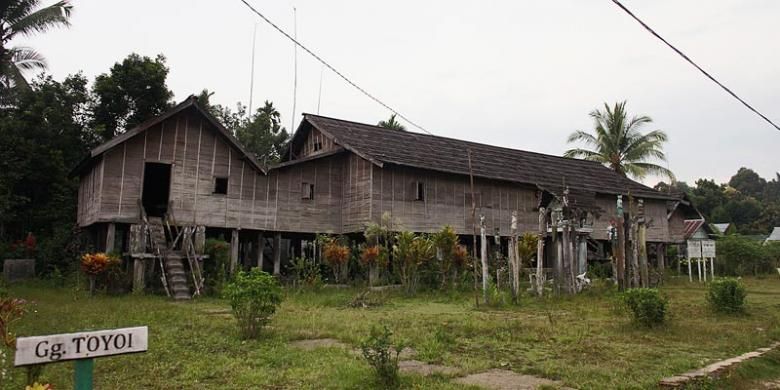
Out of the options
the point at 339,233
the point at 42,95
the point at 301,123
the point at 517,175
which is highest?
the point at 42,95

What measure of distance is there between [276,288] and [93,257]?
9294 millimetres

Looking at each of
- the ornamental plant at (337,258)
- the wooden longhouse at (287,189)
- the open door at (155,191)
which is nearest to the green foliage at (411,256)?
the ornamental plant at (337,258)

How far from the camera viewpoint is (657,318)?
10.3 metres

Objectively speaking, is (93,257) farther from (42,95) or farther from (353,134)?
(42,95)

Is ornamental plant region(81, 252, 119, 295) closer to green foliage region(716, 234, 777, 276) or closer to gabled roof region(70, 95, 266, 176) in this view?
gabled roof region(70, 95, 266, 176)

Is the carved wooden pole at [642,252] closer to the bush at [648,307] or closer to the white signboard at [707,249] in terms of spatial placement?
the bush at [648,307]

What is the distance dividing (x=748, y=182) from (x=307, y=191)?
83681 millimetres

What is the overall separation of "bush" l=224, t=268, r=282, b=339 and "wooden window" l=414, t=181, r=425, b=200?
45.6 ft

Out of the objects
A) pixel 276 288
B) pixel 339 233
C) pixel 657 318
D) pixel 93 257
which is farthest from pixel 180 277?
pixel 657 318

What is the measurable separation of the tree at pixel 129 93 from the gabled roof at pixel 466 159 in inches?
355

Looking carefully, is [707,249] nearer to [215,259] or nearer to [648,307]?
[648,307]

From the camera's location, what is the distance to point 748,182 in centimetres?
8406

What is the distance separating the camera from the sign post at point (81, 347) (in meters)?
3.12

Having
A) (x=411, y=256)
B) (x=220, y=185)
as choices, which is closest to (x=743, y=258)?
(x=411, y=256)
